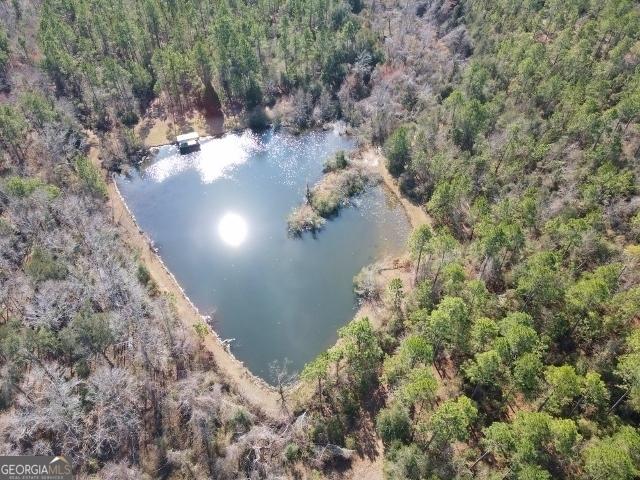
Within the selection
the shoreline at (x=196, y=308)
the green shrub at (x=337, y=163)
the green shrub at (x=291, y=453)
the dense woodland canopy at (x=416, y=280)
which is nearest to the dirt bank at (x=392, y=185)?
the shoreline at (x=196, y=308)

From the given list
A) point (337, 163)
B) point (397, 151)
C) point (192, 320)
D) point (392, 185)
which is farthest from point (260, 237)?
point (397, 151)

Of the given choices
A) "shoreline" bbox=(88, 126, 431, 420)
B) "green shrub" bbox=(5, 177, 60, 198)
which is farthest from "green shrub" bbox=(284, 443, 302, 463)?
"green shrub" bbox=(5, 177, 60, 198)

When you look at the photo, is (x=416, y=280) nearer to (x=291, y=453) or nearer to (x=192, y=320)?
(x=291, y=453)

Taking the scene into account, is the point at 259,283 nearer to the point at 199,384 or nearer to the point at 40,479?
the point at 199,384

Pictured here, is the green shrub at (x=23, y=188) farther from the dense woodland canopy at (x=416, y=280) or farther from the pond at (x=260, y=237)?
the pond at (x=260, y=237)

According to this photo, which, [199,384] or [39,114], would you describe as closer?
[199,384]

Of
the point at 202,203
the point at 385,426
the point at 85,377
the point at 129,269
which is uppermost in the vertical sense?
the point at 202,203

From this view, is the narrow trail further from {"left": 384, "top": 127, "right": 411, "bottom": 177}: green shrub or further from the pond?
{"left": 384, "top": 127, "right": 411, "bottom": 177}: green shrub

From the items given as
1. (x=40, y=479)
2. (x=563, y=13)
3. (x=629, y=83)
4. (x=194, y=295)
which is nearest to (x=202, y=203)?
(x=194, y=295)
